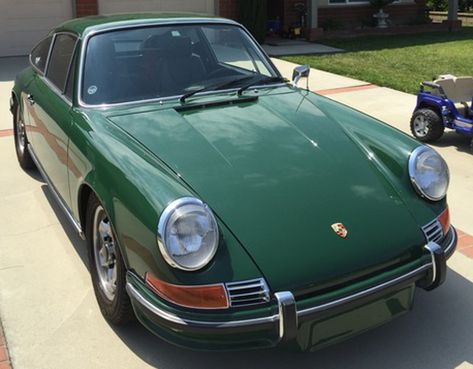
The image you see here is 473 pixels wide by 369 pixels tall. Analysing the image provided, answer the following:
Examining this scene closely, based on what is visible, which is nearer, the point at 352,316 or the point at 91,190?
the point at 352,316

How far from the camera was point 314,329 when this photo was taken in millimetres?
2475

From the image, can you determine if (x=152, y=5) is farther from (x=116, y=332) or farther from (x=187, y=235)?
(x=187, y=235)

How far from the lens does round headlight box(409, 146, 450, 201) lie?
3.01 m

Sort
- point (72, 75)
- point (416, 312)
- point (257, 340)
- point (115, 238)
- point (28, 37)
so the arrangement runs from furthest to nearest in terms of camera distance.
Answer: point (28, 37) → point (72, 75) → point (416, 312) → point (115, 238) → point (257, 340)

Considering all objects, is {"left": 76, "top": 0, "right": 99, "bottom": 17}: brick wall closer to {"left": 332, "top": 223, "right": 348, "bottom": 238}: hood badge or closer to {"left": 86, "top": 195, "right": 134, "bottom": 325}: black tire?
{"left": 86, "top": 195, "right": 134, "bottom": 325}: black tire

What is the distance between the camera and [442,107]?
6047 mm

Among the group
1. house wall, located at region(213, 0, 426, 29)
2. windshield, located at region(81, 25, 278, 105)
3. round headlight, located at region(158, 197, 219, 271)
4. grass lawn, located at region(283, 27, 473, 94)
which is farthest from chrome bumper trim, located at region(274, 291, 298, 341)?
house wall, located at region(213, 0, 426, 29)

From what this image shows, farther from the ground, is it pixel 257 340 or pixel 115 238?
pixel 115 238

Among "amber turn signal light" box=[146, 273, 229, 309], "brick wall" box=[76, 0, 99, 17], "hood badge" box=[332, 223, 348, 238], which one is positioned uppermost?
"brick wall" box=[76, 0, 99, 17]

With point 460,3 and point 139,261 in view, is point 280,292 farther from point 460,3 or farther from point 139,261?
point 460,3

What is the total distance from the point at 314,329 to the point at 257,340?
0.84 ft

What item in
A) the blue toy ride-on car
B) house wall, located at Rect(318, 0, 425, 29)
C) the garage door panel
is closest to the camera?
the blue toy ride-on car

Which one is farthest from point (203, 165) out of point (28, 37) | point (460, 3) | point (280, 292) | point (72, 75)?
point (460, 3)

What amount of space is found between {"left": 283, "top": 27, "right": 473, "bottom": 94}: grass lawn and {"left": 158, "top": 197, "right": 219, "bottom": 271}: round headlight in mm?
7199
